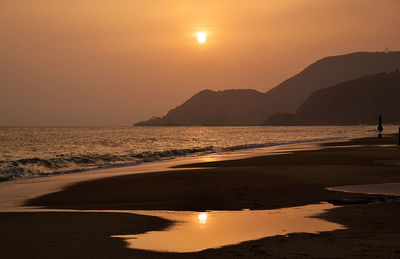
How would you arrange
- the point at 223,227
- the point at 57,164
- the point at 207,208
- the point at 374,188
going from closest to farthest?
the point at 223,227, the point at 207,208, the point at 374,188, the point at 57,164

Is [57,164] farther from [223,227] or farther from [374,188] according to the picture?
Result: [223,227]

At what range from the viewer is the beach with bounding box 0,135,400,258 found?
812 cm

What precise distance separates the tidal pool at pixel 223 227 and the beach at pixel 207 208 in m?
0.35

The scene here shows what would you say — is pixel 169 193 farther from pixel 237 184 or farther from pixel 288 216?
pixel 288 216

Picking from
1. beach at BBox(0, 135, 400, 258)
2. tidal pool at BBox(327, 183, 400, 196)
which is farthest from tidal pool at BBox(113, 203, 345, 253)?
tidal pool at BBox(327, 183, 400, 196)

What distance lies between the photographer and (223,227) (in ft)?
33.2

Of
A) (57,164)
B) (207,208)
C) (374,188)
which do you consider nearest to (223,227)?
(207,208)

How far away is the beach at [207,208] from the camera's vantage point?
812 cm

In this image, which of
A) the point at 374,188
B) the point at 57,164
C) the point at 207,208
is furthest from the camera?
the point at 57,164

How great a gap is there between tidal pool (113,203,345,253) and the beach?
35 cm

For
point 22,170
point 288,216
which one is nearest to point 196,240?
point 288,216

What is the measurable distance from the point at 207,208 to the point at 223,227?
2.74 metres

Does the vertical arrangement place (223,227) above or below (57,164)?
above

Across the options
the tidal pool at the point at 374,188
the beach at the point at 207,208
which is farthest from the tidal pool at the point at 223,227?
the tidal pool at the point at 374,188
